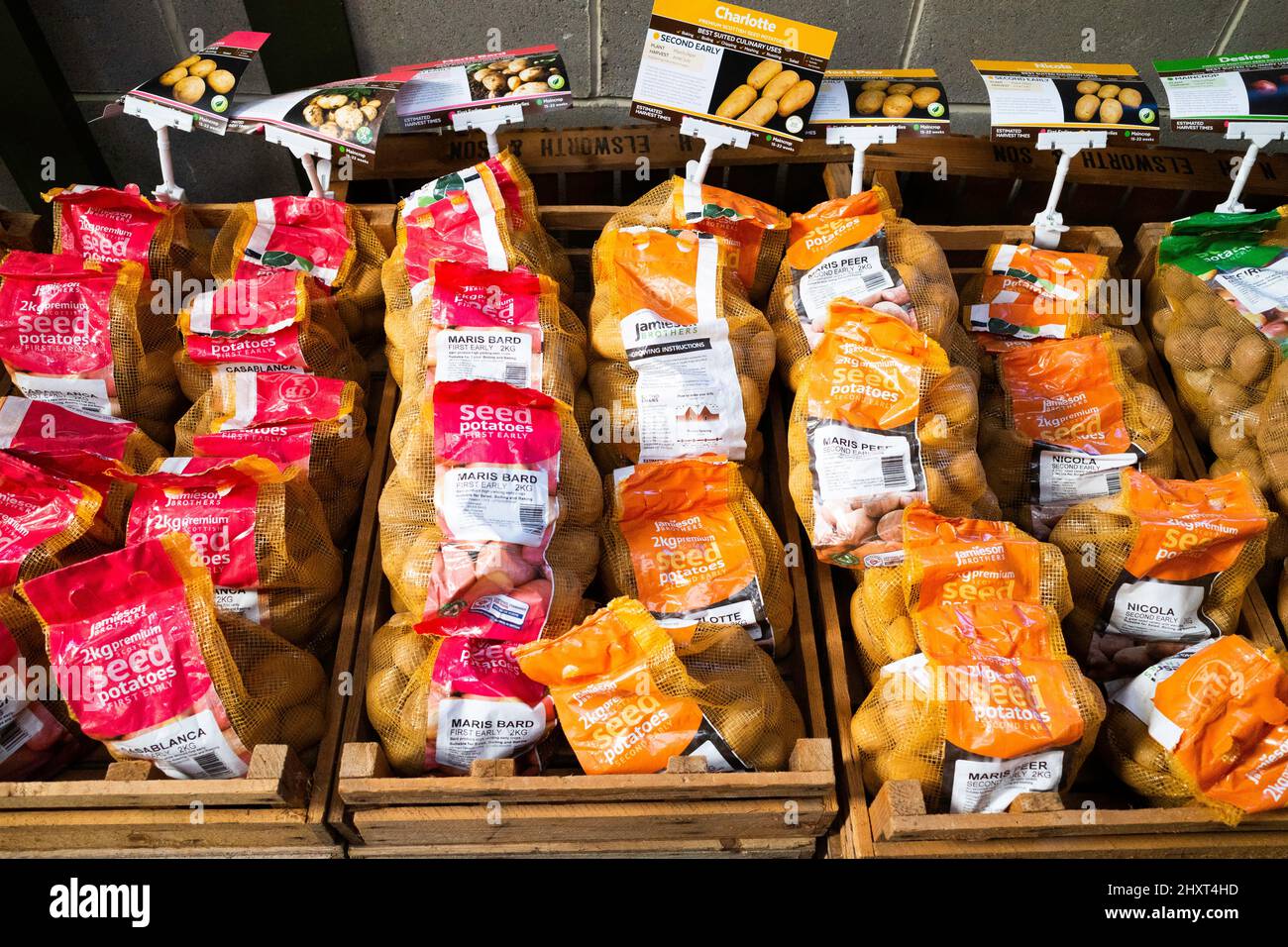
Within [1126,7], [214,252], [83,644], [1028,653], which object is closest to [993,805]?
[1028,653]

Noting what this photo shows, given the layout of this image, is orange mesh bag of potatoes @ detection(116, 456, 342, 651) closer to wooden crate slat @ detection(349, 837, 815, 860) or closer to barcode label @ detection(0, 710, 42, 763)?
barcode label @ detection(0, 710, 42, 763)

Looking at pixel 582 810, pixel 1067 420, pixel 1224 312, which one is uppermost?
pixel 1224 312

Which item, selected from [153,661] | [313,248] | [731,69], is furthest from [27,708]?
[731,69]

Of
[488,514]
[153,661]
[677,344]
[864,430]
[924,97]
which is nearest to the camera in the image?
[153,661]

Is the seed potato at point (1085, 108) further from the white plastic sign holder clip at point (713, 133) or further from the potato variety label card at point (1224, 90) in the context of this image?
the white plastic sign holder clip at point (713, 133)

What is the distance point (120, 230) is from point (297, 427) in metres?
0.64

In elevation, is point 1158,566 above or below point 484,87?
below

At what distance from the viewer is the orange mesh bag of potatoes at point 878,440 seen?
5.65 ft

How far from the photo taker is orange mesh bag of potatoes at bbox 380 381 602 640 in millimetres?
1528

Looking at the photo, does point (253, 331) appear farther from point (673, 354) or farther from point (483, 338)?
point (673, 354)

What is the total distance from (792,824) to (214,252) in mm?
1605

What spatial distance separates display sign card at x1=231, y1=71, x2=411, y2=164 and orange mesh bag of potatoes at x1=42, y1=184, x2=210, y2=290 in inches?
10.8

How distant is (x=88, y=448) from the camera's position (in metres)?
1.78
